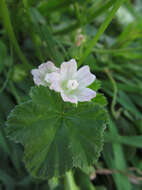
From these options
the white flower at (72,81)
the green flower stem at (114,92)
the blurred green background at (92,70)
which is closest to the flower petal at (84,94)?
the white flower at (72,81)

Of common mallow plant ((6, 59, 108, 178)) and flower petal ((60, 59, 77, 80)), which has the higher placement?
flower petal ((60, 59, 77, 80))

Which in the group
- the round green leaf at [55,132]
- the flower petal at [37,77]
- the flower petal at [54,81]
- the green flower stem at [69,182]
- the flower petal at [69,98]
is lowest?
the green flower stem at [69,182]

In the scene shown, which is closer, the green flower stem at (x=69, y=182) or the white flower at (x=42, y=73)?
the white flower at (x=42, y=73)

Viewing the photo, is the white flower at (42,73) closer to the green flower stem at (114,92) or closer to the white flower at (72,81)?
the white flower at (72,81)

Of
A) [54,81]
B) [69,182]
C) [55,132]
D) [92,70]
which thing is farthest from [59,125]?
[92,70]

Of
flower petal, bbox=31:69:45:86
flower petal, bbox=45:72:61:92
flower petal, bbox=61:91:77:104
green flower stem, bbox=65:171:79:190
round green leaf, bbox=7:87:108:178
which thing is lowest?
green flower stem, bbox=65:171:79:190

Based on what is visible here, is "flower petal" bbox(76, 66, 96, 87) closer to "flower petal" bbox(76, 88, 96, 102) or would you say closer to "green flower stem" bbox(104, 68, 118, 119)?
"flower petal" bbox(76, 88, 96, 102)

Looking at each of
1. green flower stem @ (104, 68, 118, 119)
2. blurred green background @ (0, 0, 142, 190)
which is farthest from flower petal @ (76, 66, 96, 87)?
green flower stem @ (104, 68, 118, 119)

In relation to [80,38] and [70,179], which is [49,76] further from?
[70,179]
